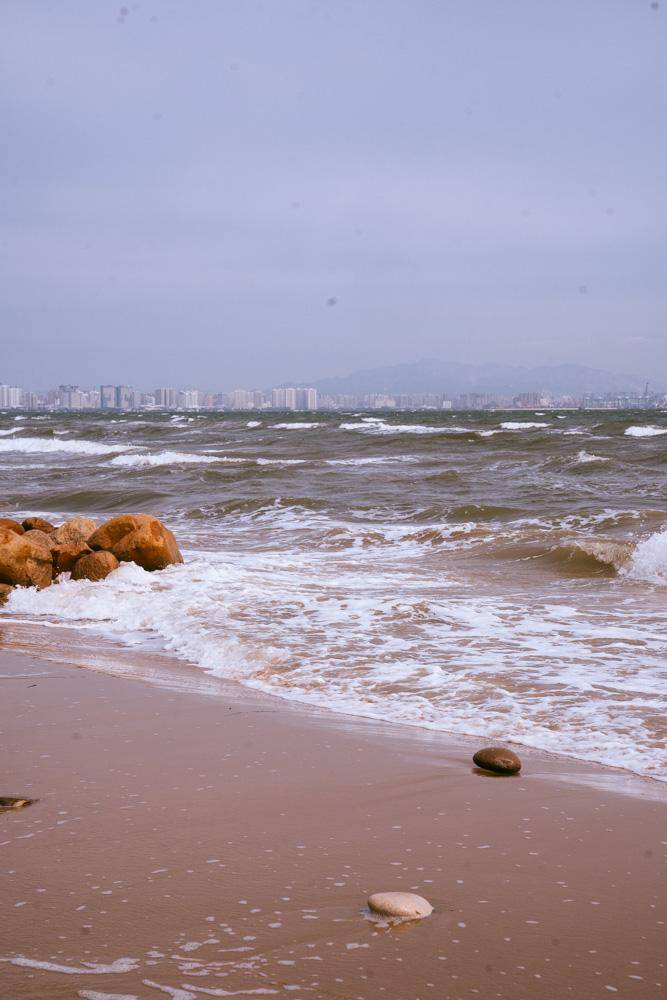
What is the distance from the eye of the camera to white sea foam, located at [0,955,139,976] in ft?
7.37

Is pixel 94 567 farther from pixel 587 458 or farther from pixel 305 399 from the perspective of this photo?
pixel 305 399

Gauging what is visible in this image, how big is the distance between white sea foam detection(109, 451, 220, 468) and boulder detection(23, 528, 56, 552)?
56.7 ft

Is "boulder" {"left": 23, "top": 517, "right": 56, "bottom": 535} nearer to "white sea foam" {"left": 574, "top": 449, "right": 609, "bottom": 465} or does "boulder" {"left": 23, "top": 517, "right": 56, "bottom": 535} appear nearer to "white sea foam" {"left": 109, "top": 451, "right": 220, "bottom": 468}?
"white sea foam" {"left": 109, "top": 451, "right": 220, "bottom": 468}

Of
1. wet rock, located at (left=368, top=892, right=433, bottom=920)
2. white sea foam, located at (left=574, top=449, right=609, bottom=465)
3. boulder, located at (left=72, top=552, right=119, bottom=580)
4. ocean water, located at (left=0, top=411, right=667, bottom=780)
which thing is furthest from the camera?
white sea foam, located at (left=574, top=449, right=609, bottom=465)

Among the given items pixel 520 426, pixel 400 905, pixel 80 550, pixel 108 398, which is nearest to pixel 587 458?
pixel 80 550

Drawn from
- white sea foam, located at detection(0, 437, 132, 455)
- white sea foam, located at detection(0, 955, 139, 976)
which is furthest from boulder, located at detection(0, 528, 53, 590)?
white sea foam, located at detection(0, 437, 132, 455)

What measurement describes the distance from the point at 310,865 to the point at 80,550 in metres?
7.18

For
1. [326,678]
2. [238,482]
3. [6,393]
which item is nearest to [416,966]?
[326,678]

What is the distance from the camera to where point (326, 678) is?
5.77m

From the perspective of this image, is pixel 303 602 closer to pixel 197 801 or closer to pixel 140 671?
pixel 140 671

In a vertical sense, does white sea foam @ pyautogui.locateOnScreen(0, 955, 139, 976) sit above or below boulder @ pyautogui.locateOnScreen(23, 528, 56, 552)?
below

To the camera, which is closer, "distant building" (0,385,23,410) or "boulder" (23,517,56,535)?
"boulder" (23,517,56,535)

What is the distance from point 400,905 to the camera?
258cm

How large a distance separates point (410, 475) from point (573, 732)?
18340mm
